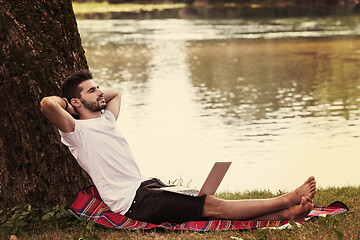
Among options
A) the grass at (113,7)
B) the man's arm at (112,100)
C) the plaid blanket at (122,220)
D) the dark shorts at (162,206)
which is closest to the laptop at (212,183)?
the dark shorts at (162,206)

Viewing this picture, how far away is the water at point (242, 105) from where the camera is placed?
28.8 feet

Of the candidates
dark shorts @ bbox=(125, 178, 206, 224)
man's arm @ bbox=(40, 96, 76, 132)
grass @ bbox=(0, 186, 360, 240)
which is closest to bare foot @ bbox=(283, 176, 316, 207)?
grass @ bbox=(0, 186, 360, 240)

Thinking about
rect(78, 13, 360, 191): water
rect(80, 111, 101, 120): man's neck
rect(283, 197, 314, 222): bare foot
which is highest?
rect(80, 111, 101, 120): man's neck

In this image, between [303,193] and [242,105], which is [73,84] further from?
[242,105]

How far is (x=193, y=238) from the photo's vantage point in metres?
4.54

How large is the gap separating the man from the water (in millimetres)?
2581

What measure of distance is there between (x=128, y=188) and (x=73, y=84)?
2.92ft

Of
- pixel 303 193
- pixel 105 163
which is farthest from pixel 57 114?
pixel 303 193

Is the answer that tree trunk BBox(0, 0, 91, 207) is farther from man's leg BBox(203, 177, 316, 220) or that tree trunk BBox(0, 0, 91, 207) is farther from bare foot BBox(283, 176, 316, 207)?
bare foot BBox(283, 176, 316, 207)

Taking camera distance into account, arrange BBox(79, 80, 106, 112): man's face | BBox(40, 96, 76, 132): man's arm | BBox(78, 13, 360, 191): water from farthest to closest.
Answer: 1. BBox(78, 13, 360, 191): water
2. BBox(79, 80, 106, 112): man's face
3. BBox(40, 96, 76, 132): man's arm

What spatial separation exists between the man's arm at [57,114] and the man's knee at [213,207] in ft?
3.62

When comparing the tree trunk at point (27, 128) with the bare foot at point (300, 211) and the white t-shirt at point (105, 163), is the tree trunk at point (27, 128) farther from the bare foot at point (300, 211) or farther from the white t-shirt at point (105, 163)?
the bare foot at point (300, 211)

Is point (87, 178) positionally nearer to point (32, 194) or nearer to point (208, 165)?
point (32, 194)

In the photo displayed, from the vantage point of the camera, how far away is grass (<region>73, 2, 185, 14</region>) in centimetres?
5378
